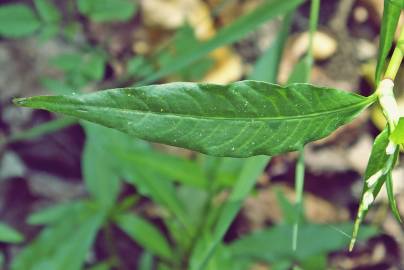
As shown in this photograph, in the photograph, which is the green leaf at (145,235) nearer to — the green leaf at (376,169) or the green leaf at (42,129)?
the green leaf at (42,129)

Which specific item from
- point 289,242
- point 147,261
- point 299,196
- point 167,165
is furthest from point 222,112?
point 147,261

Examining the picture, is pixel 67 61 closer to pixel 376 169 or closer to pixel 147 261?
pixel 147 261

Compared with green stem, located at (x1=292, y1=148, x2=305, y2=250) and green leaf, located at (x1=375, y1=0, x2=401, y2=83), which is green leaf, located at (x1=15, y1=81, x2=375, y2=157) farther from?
green stem, located at (x1=292, y1=148, x2=305, y2=250)

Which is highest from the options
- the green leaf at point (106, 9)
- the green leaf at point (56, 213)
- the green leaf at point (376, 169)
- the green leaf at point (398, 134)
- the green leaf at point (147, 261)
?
the green leaf at point (106, 9)

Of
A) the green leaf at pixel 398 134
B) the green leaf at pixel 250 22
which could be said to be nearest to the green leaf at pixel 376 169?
the green leaf at pixel 398 134

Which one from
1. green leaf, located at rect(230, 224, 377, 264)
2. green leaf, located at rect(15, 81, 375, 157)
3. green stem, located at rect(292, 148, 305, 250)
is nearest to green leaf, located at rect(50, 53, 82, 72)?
green leaf, located at rect(230, 224, 377, 264)

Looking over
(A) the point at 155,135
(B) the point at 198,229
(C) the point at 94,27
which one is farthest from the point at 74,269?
(A) the point at 155,135
